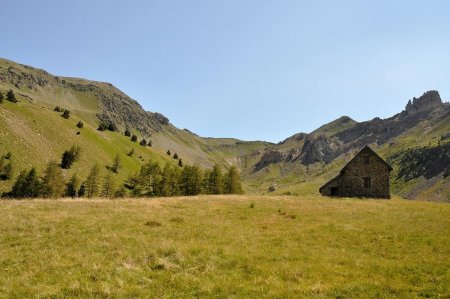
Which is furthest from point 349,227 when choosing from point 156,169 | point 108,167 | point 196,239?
point 108,167

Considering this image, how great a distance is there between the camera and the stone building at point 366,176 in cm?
5047

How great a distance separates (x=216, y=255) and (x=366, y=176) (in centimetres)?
4145

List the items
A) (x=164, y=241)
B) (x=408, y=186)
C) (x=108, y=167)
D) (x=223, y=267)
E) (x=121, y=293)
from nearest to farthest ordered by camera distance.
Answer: (x=121, y=293) < (x=223, y=267) < (x=164, y=241) < (x=108, y=167) < (x=408, y=186)

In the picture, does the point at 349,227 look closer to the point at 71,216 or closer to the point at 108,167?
the point at 71,216

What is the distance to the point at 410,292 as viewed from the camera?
11.5 m

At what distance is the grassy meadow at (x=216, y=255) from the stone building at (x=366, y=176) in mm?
24954

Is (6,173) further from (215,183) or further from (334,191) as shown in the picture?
(334,191)

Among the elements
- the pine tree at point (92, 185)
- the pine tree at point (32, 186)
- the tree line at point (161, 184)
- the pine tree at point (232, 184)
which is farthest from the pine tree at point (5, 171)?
the pine tree at point (232, 184)

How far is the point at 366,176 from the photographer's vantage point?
5119cm

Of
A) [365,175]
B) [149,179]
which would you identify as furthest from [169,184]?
[365,175]

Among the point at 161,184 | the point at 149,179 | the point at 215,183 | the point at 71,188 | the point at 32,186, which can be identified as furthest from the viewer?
the point at 149,179

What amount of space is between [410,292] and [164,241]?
1052 centimetres

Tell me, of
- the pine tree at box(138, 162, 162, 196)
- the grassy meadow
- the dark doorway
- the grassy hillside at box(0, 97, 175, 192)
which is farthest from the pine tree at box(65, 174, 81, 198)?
the grassy meadow

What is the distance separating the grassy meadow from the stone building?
24954mm
